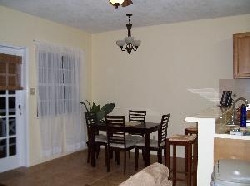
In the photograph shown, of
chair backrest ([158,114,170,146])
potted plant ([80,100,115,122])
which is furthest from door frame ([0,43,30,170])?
chair backrest ([158,114,170,146])

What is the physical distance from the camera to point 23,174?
4125 mm

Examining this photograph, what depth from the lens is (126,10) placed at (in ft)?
14.1

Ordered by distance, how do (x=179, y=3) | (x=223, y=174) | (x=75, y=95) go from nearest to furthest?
(x=223, y=174) < (x=179, y=3) < (x=75, y=95)

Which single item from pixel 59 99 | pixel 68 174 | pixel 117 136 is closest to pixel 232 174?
pixel 117 136

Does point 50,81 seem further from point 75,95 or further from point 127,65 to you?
point 127,65

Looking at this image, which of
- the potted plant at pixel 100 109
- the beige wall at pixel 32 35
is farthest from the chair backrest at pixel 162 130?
the beige wall at pixel 32 35

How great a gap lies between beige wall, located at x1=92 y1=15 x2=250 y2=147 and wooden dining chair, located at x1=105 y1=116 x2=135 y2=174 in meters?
1.35

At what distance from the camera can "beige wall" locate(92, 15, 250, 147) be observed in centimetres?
483

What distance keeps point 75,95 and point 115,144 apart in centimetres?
175

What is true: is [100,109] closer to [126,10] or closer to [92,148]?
[92,148]

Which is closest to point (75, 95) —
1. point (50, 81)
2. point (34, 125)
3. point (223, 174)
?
point (50, 81)

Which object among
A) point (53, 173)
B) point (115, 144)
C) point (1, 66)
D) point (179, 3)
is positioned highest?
point (179, 3)

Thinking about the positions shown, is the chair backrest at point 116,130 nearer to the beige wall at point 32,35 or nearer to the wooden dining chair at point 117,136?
the wooden dining chair at point 117,136

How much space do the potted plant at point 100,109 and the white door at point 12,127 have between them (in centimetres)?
142
